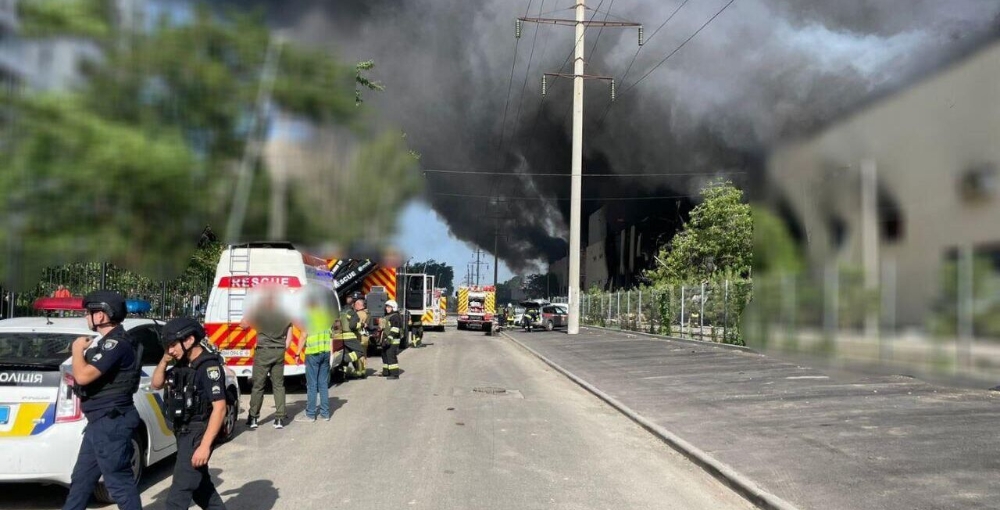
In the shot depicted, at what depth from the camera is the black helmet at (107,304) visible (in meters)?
4.15

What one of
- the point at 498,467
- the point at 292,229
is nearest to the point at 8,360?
the point at 292,229

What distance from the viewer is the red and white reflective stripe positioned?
9969 millimetres

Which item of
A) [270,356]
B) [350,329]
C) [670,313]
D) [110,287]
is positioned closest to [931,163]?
[270,356]

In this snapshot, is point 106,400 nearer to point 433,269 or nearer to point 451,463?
point 451,463

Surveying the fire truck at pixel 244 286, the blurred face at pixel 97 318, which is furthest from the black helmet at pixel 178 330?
the fire truck at pixel 244 286

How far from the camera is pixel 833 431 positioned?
8125 mm

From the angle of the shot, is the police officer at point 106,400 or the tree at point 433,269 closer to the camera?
the police officer at point 106,400

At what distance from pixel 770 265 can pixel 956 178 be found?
2.21ft

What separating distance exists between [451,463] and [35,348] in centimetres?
378

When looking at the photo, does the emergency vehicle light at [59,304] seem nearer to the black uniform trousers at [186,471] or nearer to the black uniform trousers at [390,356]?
the black uniform trousers at [186,471]

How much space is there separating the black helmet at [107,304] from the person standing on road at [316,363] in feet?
17.9

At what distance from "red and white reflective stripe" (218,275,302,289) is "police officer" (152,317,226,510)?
17.6 ft

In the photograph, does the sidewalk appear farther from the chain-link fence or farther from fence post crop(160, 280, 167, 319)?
the chain-link fence

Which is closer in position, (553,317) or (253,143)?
(253,143)
